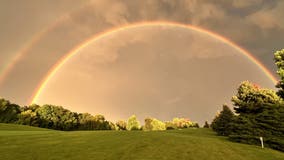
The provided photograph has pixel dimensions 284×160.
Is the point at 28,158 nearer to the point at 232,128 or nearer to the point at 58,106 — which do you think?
the point at 232,128

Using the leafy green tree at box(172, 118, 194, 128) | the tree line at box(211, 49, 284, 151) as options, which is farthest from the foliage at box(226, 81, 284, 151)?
the leafy green tree at box(172, 118, 194, 128)

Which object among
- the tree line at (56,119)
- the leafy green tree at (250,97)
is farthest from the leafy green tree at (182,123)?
the leafy green tree at (250,97)

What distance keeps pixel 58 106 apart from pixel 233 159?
12268 centimetres

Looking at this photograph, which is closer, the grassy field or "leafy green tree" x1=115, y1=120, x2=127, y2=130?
the grassy field

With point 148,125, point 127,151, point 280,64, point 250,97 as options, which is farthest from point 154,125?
point 127,151

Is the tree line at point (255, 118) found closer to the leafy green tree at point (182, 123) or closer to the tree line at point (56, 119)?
the tree line at point (56, 119)

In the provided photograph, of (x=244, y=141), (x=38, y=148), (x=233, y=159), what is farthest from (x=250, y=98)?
(x=38, y=148)

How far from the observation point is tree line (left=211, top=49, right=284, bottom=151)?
32.9 m

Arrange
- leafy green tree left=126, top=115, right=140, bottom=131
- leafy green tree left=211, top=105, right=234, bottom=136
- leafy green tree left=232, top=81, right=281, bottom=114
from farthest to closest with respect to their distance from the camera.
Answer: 1. leafy green tree left=126, top=115, right=140, bottom=131
2. leafy green tree left=211, top=105, right=234, bottom=136
3. leafy green tree left=232, top=81, right=281, bottom=114

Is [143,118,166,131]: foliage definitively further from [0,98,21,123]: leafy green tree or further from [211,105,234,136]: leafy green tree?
[211,105,234,136]: leafy green tree

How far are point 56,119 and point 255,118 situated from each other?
3933 inches

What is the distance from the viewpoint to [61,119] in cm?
12288

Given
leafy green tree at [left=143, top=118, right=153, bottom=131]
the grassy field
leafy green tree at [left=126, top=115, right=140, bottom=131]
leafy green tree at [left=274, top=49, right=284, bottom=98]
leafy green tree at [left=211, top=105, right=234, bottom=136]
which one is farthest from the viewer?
leafy green tree at [left=143, top=118, right=153, bottom=131]

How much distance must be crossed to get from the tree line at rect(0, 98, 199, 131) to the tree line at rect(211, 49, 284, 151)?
83118 millimetres
